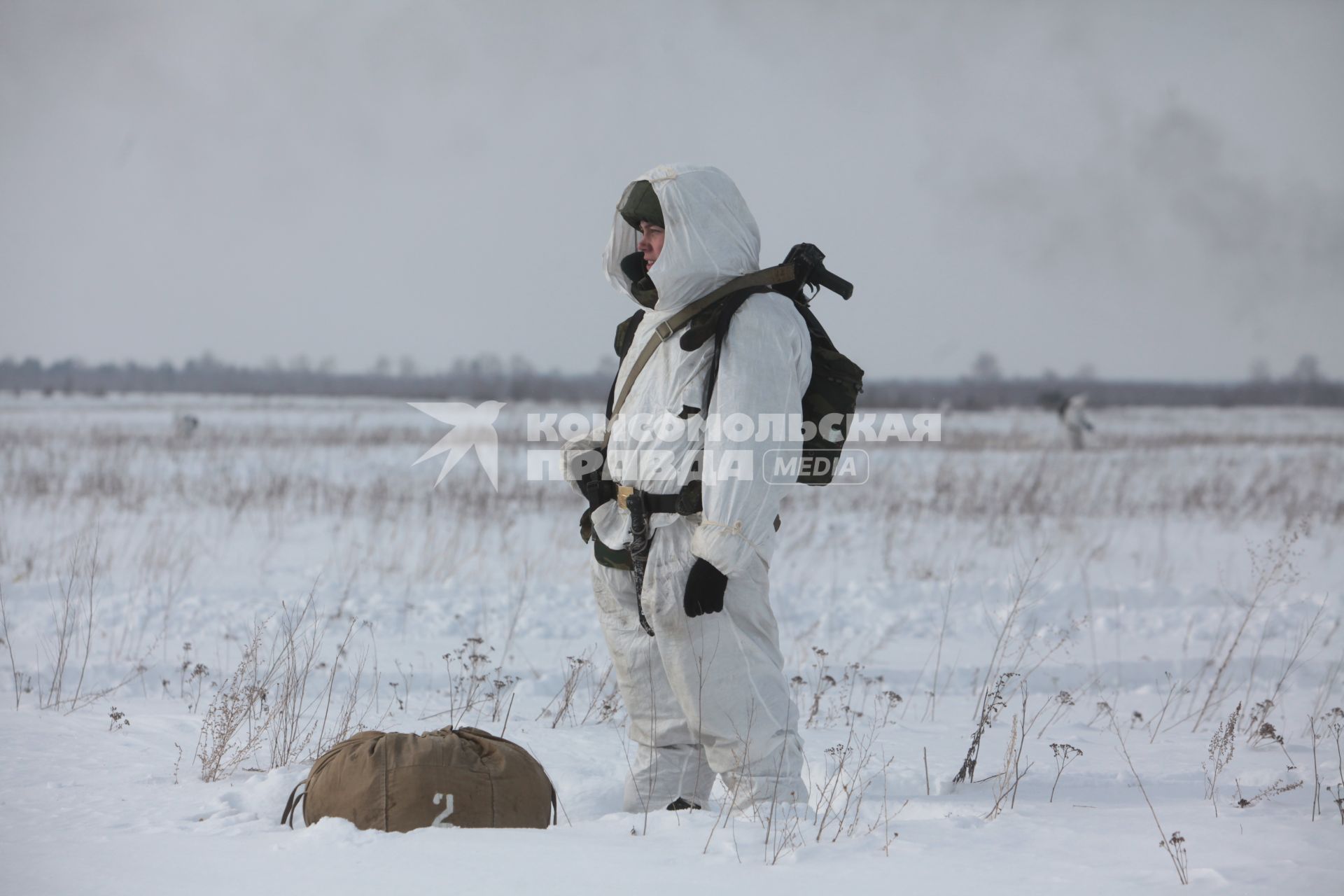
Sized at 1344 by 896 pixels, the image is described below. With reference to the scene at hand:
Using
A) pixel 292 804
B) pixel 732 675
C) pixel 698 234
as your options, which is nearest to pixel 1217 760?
pixel 732 675

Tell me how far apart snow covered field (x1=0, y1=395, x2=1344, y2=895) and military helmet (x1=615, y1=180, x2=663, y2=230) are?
6.07ft

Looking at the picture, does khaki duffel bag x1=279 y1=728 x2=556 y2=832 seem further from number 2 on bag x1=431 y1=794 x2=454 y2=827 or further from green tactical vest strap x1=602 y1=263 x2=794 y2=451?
green tactical vest strap x1=602 y1=263 x2=794 y2=451

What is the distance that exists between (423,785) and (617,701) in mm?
2056

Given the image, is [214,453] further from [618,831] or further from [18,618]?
[618,831]

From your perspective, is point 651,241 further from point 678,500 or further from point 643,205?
point 678,500

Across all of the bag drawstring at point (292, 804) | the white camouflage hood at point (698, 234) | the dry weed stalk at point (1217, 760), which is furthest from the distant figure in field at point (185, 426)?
the dry weed stalk at point (1217, 760)

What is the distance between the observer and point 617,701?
473 centimetres

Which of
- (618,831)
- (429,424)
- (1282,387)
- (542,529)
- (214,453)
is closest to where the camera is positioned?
(618,831)

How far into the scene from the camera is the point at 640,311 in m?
3.53

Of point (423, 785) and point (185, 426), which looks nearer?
point (423, 785)

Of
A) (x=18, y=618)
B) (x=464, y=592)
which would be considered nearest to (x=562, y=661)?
(x=464, y=592)

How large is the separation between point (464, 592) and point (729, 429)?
4.78 m

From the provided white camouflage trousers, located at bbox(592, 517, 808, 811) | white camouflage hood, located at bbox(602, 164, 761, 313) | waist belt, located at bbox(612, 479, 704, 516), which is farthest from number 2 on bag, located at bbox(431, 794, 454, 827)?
white camouflage hood, located at bbox(602, 164, 761, 313)

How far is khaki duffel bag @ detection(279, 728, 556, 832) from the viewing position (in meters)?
2.72
